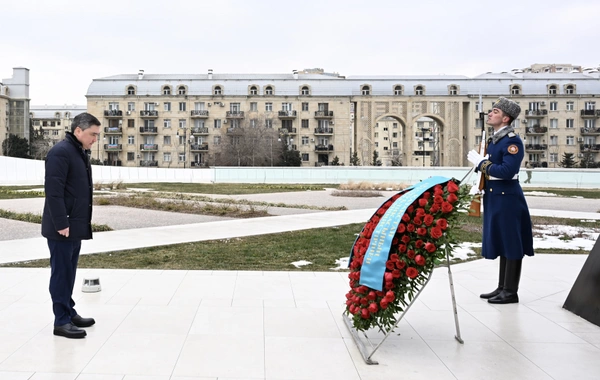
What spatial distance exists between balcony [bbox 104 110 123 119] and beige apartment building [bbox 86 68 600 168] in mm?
135

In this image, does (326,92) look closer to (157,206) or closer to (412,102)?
(412,102)

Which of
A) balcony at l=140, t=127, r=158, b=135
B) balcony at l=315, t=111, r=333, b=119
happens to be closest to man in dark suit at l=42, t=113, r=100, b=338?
balcony at l=315, t=111, r=333, b=119

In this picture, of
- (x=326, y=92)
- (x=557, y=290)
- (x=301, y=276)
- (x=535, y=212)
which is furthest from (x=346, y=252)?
(x=326, y=92)

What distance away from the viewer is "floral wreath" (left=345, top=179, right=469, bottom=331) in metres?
4.28

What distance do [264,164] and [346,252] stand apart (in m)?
59.8

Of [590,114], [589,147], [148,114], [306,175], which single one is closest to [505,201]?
[306,175]

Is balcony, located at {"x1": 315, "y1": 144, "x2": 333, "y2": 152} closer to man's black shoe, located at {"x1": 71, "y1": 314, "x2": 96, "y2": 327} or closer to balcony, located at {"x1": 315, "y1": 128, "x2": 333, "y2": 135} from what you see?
balcony, located at {"x1": 315, "y1": 128, "x2": 333, "y2": 135}

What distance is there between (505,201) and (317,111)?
7227cm

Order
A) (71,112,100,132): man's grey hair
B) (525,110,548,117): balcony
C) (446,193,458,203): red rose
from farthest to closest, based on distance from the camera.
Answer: (525,110,548,117): balcony, (71,112,100,132): man's grey hair, (446,193,458,203): red rose

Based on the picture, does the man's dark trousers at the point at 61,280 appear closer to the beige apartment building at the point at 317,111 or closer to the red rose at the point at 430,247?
the red rose at the point at 430,247

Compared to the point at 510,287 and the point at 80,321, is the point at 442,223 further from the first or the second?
the point at 80,321

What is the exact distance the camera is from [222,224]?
44.3 feet

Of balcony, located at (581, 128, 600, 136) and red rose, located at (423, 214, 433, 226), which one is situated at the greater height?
balcony, located at (581, 128, 600, 136)

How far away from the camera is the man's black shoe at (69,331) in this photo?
15.6ft
